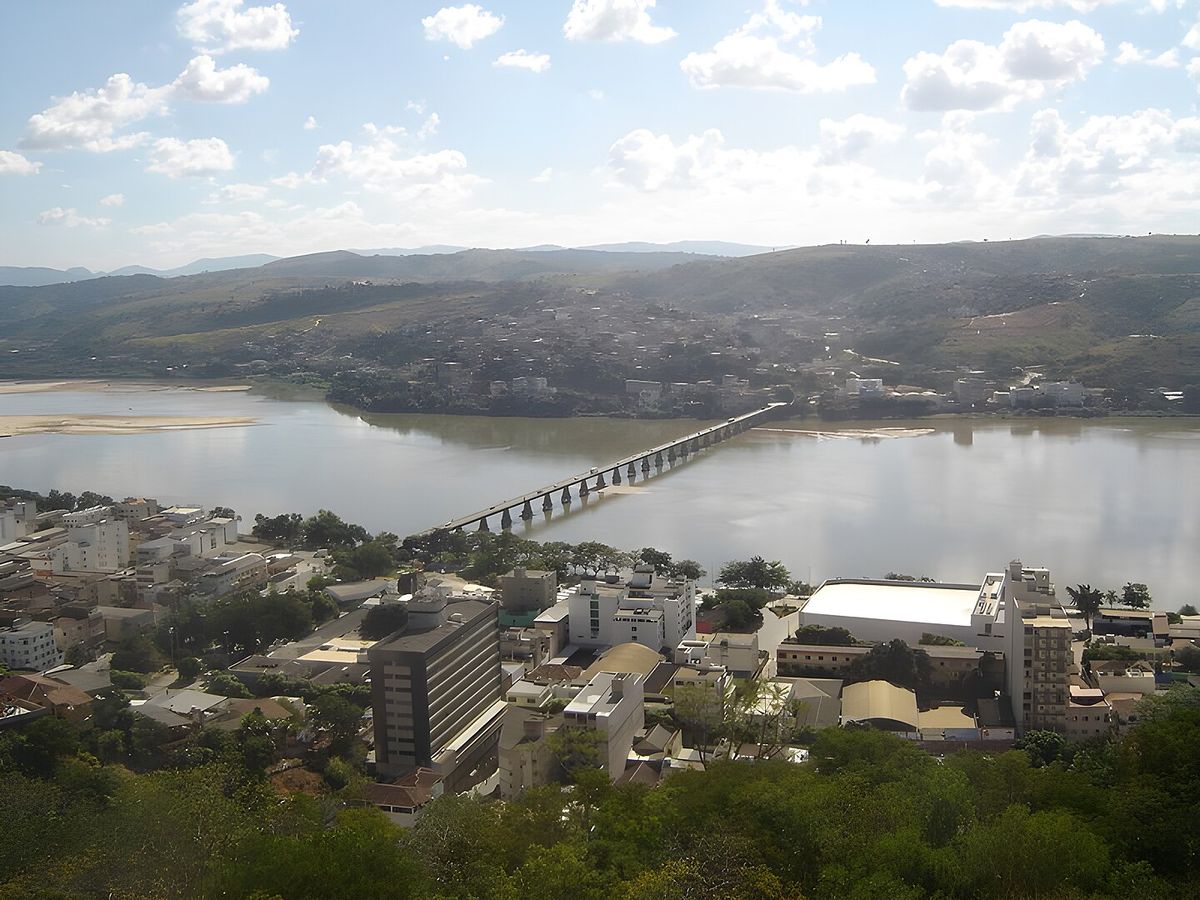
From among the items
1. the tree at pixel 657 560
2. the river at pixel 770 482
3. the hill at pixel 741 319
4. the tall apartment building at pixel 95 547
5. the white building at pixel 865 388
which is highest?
the hill at pixel 741 319

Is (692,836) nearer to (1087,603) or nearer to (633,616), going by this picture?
(633,616)

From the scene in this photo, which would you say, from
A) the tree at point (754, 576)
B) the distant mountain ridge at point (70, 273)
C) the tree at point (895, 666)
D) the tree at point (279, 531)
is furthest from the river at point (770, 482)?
the distant mountain ridge at point (70, 273)

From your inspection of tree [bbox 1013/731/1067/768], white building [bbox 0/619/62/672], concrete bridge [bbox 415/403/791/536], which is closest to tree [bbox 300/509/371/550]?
concrete bridge [bbox 415/403/791/536]

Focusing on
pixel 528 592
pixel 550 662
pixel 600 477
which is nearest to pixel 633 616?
pixel 550 662

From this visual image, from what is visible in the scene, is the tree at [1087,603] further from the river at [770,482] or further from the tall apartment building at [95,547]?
the tall apartment building at [95,547]

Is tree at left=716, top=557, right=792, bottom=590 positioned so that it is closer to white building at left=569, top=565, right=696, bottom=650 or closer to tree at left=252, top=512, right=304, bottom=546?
white building at left=569, top=565, right=696, bottom=650

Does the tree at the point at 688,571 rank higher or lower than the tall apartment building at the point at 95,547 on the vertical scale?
lower
